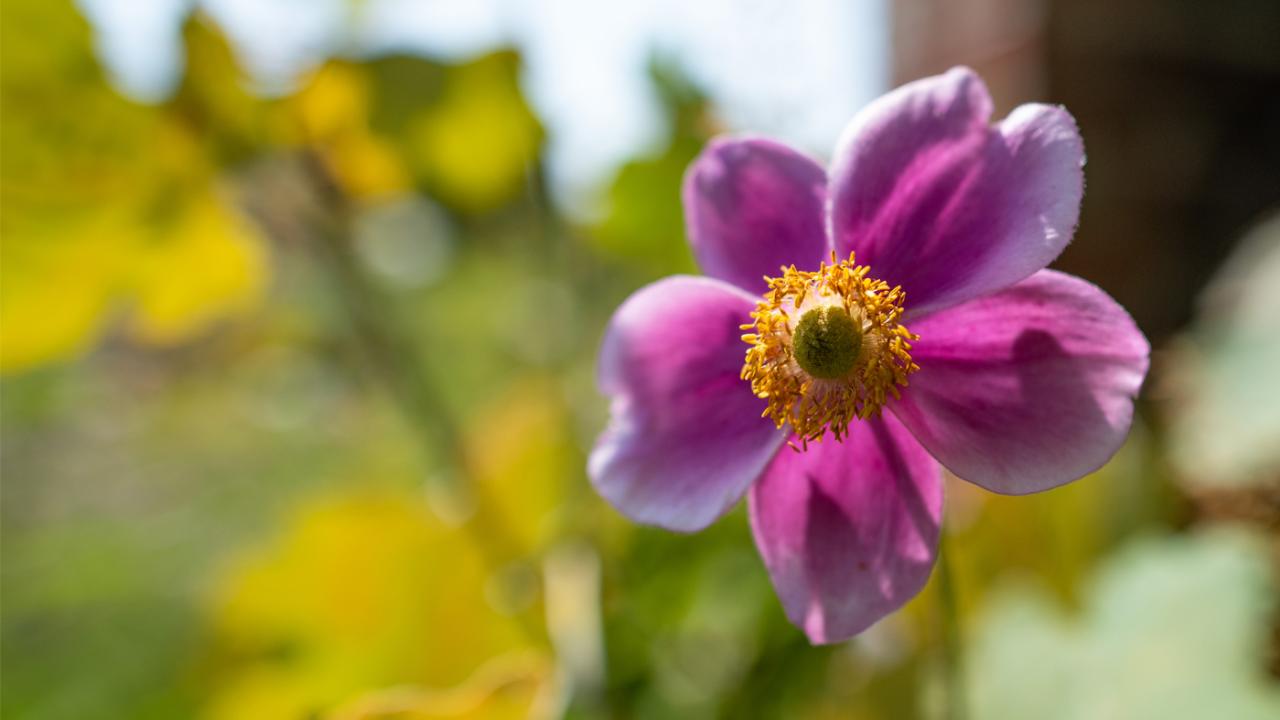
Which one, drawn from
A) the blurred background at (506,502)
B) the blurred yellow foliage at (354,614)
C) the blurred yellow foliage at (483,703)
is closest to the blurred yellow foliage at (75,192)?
the blurred background at (506,502)

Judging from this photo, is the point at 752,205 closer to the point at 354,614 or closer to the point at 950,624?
the point at 950,624

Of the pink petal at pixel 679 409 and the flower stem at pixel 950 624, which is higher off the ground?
the pink petal at pixel 679 409

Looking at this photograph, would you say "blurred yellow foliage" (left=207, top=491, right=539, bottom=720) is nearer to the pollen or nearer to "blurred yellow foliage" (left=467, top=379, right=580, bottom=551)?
Answer: "blurred yellow foliage" (left=467, top=379, right=580, bottom=551)

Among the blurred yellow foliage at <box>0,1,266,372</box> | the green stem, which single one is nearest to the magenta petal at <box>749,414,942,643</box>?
the green stem

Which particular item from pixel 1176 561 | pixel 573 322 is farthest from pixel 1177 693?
pixel 573 322

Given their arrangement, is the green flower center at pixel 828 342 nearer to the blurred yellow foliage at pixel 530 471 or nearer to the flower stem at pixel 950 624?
the flower stem at pixel 950 624

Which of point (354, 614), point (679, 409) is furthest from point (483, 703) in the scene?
point (354, 614)

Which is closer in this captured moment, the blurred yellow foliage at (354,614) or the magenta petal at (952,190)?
the magenta petal at (952,190)


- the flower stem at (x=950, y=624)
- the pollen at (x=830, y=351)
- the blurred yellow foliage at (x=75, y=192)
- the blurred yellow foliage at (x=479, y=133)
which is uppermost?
the blurred yellow foliage at (x=75, y=192)
